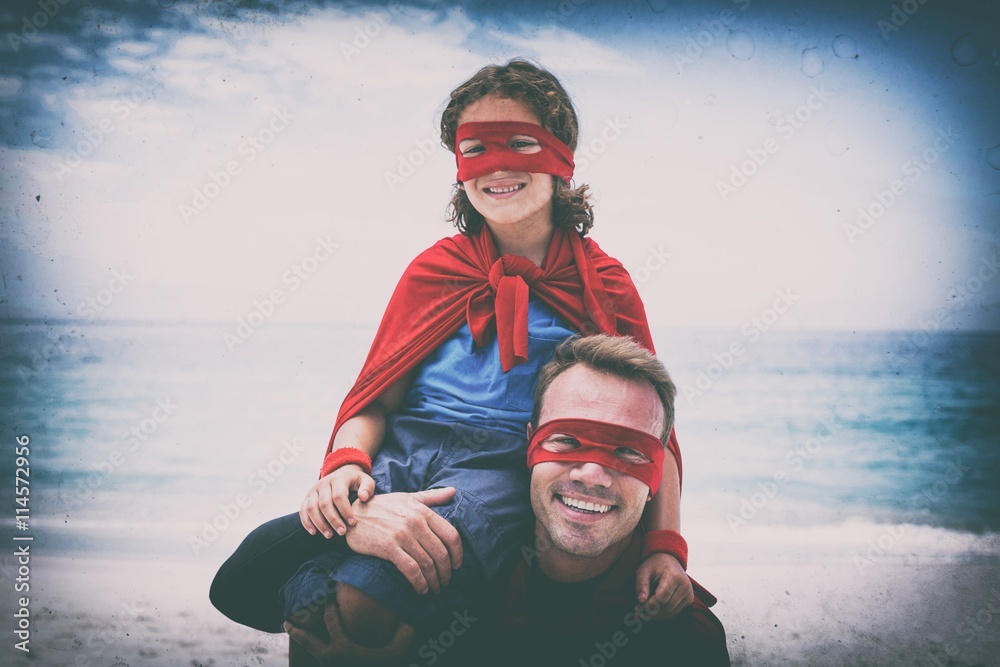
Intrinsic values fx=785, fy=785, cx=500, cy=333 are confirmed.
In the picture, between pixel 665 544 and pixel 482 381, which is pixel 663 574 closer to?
pixel 665 544

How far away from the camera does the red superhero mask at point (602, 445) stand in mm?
1928

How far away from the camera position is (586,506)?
1943 millimetres

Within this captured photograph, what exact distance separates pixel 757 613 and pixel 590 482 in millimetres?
1759

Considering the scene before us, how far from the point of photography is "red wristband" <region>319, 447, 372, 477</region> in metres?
1.98

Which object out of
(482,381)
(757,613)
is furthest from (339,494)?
(757,613)

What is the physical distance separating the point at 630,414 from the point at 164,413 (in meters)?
5.03

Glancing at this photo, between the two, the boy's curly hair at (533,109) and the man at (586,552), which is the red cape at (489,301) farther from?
the man at (586,552)

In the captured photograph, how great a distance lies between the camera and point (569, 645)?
1912mm

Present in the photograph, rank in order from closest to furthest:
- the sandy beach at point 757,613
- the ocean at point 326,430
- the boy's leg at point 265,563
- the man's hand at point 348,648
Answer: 1. the man's hand at point 348,648
2. the boy's leg at point 265,563
3. the sandy beach at point 757,613
4. the ocean at point 326,430

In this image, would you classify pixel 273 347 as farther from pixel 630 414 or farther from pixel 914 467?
pixel 630 414

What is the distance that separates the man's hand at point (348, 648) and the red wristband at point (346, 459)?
0.35 m

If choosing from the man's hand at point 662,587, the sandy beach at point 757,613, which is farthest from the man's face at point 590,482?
the sandy beach at point 757,613

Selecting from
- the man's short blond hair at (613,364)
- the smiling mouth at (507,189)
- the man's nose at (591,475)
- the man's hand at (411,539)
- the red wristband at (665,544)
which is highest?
the smiling mouth at (507,189)

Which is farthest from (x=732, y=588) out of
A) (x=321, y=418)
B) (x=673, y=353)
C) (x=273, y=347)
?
(x=273, y=347)
